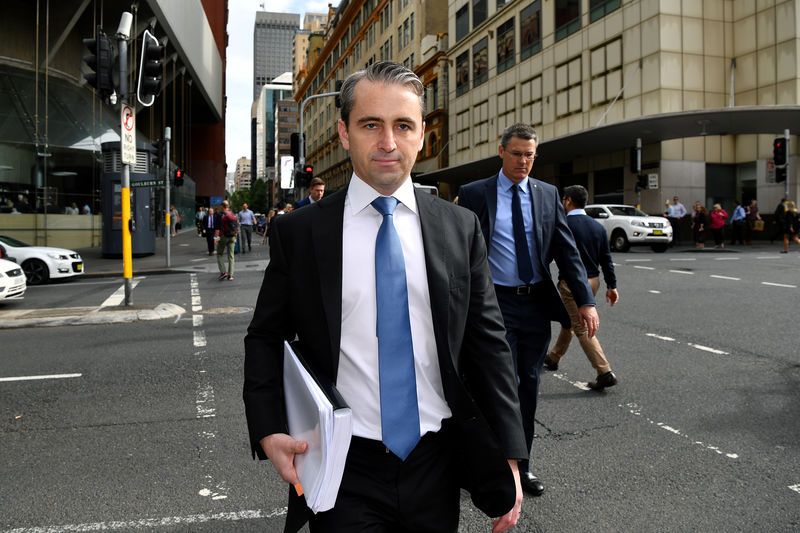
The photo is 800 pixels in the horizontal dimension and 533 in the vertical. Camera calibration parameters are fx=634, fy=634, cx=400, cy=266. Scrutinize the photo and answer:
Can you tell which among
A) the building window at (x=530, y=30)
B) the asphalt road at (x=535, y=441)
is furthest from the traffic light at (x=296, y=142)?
the building window at (x=530, y=30)

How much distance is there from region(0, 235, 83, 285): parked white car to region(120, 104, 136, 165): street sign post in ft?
20.5

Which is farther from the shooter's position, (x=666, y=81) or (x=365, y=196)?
(x=666, y=81)

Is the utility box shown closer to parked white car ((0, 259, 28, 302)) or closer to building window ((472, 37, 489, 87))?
parked white car ((0, 259, 28, 302))

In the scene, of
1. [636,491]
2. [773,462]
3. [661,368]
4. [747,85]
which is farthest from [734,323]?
[747,85]

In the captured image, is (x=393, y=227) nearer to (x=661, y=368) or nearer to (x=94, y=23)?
(x=661, y=368)

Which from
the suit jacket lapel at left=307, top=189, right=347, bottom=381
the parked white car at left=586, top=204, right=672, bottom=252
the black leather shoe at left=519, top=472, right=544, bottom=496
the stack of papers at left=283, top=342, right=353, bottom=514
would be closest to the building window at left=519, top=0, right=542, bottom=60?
the parked white car at left=586, top=204, right=672, bottom=252

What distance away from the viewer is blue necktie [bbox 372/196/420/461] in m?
1.67

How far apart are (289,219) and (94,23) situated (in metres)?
31.1

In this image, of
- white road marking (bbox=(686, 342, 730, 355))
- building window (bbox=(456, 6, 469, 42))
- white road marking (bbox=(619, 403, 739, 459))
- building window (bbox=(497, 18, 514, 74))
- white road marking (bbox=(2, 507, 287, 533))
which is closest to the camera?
white road marking (bbox=(2, 507, 287, 533))

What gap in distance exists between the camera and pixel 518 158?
3.67 metres

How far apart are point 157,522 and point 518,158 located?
2.75 meters

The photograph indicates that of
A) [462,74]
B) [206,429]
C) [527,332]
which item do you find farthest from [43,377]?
[462,74]

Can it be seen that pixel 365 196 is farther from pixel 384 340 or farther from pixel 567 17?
pixel 567 17

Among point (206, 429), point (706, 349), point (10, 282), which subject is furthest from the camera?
point (10, 282)
